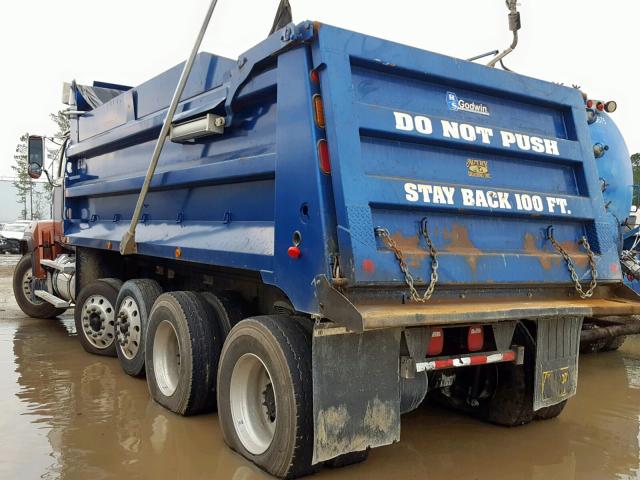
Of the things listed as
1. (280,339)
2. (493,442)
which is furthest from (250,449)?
(493,442)

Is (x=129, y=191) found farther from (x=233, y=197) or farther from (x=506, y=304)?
(x=506, y=304)

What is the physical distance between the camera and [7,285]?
1367 centimetres

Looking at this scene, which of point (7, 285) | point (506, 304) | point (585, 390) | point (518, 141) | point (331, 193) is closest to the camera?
point (331, 193)

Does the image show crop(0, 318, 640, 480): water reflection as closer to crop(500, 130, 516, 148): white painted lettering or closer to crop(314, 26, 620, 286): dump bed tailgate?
crop(314, 26, 620, 286): dump bed tailgate

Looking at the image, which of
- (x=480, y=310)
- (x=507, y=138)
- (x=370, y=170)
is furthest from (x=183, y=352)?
(x=507, y=138)

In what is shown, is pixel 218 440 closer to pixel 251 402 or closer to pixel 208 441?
pixel 208 441

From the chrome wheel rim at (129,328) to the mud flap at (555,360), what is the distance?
3.38 m

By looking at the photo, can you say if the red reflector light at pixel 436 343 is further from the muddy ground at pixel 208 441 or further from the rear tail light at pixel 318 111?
the rear tail light at pixel 318 111

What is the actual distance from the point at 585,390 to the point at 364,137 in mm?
3765

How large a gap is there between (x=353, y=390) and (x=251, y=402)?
85 centimetres

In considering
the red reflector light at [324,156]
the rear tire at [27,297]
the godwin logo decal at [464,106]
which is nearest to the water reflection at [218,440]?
the red reflector light at [324,156]

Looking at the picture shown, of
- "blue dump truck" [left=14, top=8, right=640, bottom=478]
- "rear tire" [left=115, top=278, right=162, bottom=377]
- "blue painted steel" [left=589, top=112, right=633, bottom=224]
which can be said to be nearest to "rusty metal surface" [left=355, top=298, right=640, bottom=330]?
"blue dump truck" [left=14, top=8, right=640, bottom=478]

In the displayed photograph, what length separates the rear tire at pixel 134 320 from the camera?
515cm

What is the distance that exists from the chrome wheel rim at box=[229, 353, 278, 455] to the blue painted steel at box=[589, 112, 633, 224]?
15.1ft
